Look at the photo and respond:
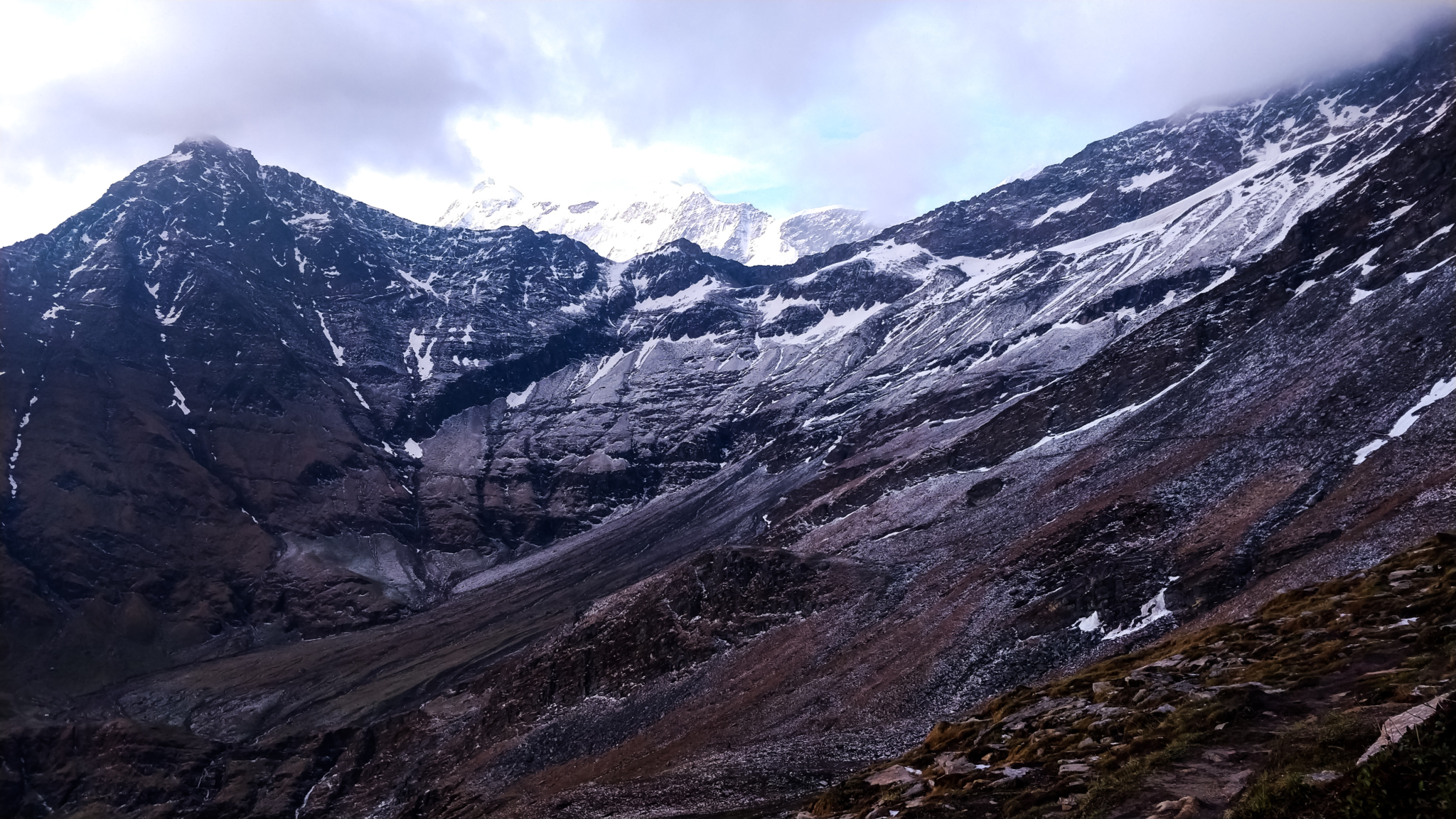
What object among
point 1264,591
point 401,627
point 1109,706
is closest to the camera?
point 1109,706

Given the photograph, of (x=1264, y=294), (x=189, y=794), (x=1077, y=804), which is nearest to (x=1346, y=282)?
(x=1264, y=294)

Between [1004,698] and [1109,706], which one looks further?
[1004,698]

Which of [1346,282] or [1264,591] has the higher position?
[1346,282]

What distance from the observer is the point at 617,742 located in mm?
89438

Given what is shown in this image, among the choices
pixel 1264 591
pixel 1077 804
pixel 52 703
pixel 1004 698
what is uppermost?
pixel 52 703

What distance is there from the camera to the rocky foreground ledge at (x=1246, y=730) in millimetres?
16359

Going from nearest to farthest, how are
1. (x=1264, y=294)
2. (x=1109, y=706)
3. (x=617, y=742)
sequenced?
(x=1109, y=706), (x=617, y=742), (x=1264, y=294)

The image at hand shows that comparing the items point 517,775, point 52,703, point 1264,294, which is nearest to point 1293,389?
point 1264,294

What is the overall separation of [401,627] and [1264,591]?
550 feet

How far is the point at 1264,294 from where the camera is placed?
138m

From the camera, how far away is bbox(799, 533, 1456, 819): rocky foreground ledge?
53.7 feet

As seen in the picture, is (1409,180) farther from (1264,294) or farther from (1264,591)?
(1264,591)

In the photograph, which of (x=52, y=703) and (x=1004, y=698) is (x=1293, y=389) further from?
(x=52, y=703)

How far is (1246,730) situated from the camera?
83.8 ft
